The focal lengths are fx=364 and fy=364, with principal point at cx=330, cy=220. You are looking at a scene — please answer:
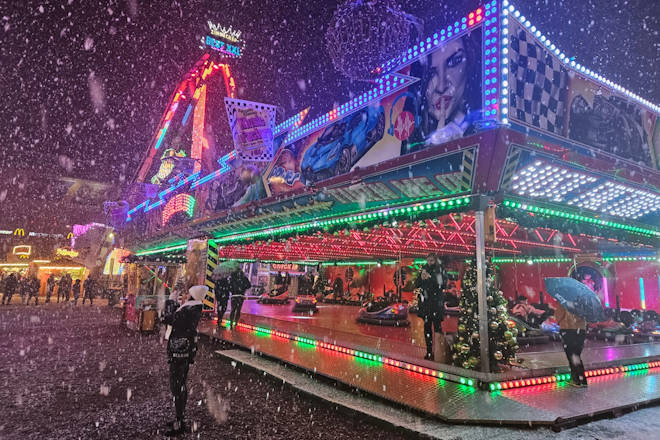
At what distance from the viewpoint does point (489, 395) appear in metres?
5.27

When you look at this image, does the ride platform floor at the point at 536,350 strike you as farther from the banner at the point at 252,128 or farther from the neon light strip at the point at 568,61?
the banner at the point at 252,128

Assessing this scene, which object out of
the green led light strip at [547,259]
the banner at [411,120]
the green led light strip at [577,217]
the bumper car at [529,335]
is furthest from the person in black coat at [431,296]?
the green led light strip at [547,259]

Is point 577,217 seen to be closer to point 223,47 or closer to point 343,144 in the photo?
point 343,144

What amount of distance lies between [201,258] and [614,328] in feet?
47.8

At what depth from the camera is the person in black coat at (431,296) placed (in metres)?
7.16

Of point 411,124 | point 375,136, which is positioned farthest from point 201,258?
point 411,124

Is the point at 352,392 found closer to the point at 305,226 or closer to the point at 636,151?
the point at 305,226

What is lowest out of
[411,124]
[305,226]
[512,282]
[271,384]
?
[271,384]

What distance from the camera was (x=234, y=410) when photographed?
4805mm

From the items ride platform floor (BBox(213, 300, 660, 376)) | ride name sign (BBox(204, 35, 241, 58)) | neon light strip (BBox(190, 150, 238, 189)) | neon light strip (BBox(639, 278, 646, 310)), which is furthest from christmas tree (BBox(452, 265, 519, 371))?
ride name sign (BBox(204, 35, 241, 58))

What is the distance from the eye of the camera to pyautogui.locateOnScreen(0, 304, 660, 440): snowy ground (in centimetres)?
405

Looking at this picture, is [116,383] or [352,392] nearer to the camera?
[352,392]

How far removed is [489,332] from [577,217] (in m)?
4.40

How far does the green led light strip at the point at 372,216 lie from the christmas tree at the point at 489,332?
1300 mm
